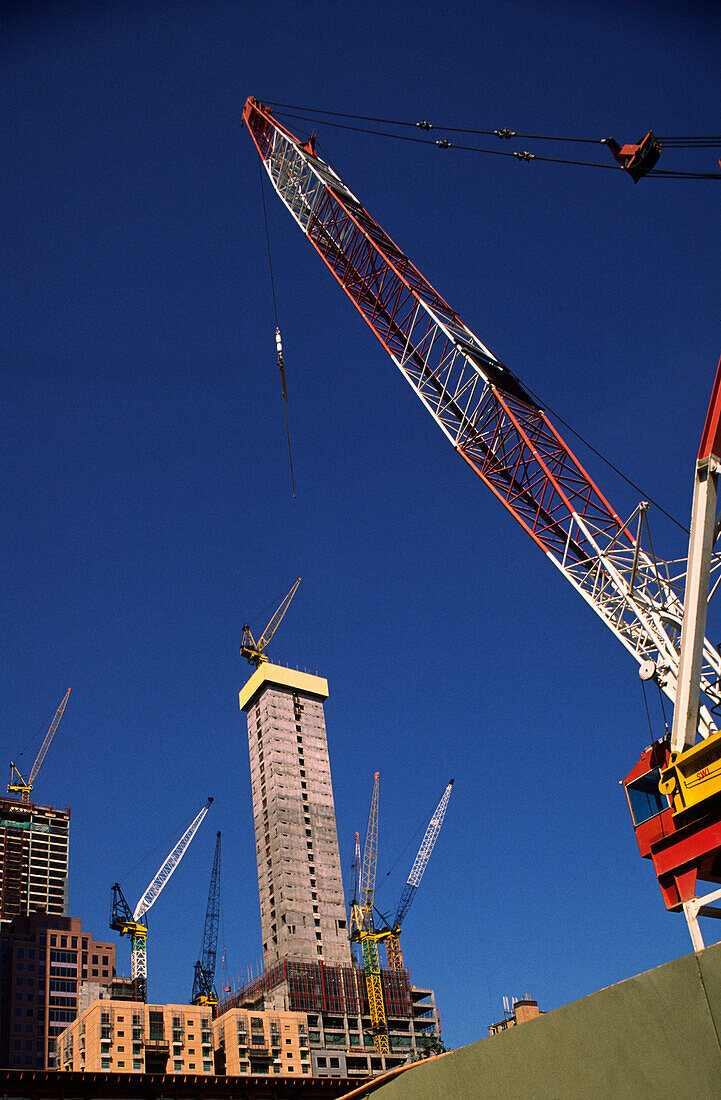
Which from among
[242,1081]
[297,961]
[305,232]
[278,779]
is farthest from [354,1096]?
[278,779]

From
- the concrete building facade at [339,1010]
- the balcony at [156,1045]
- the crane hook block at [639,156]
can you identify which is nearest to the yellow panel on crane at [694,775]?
the crane hook block at [639,156]

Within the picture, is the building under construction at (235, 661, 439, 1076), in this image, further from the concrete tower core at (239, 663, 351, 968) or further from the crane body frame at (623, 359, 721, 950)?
the crane body frame at (623, 359, 721, 950)

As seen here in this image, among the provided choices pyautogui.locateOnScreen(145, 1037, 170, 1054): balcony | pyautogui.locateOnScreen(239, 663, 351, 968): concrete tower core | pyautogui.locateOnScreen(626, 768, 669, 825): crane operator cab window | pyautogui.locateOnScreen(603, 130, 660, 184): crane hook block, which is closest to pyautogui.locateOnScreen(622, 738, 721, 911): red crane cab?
pyautogui.locateOnScreen(626, 768, 669, 825): crane operator cab window

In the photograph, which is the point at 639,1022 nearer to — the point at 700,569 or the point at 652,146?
the point at 700,569

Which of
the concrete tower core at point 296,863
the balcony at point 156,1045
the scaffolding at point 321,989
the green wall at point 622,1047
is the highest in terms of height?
the concrete tower core at point 296,863

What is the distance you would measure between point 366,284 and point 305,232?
32.2 feet

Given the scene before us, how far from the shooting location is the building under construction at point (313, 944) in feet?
558

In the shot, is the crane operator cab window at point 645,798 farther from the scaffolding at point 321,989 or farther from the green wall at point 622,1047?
the scaffolding at point 321,989

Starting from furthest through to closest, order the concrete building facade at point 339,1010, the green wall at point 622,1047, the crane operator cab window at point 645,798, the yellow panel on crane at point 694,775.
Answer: the concrete building facade at point 339,1010 < the crane operator cab window at point 645,798 < the yellow panel on crane at point 694,775 < the green wall at point 622,1047

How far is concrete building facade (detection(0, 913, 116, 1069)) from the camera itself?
178 m

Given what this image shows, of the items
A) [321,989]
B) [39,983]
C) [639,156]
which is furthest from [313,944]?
[639,156]

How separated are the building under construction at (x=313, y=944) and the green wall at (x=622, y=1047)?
16543cm

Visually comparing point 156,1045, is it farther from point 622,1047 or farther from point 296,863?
point 622,1047

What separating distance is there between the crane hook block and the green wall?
38319 mm
